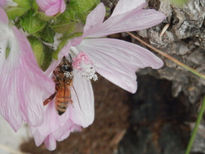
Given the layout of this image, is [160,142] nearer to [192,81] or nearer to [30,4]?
[192,81]

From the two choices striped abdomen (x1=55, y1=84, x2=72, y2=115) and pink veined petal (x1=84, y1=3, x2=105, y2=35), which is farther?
striped abdomen (x1=55, y1=84, x2=72, y2=115)

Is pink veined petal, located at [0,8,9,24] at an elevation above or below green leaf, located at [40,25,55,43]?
above

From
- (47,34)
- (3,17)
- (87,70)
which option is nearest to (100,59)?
(87,70)

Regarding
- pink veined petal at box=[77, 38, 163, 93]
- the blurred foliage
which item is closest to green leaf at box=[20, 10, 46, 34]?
pink veined petal at box=[77, 38, 163, 93]

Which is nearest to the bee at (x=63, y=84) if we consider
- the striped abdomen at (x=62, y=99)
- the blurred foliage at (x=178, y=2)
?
the striped abdomen at (x=62, y=99)

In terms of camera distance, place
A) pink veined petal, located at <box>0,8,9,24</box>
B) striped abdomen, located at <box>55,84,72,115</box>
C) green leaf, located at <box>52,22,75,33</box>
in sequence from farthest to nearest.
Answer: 1. striped abdomen, located at <box>55,84,72,115</box>
2. green leaf, located at <box>52,22,75,33</box>
3. pink veined petal, located at <box>0,8,9,24</box>

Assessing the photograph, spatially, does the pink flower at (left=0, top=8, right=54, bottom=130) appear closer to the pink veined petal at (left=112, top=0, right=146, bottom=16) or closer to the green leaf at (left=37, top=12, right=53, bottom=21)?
the green leaf at (left=37, top=12, right=53, bottom=21)
